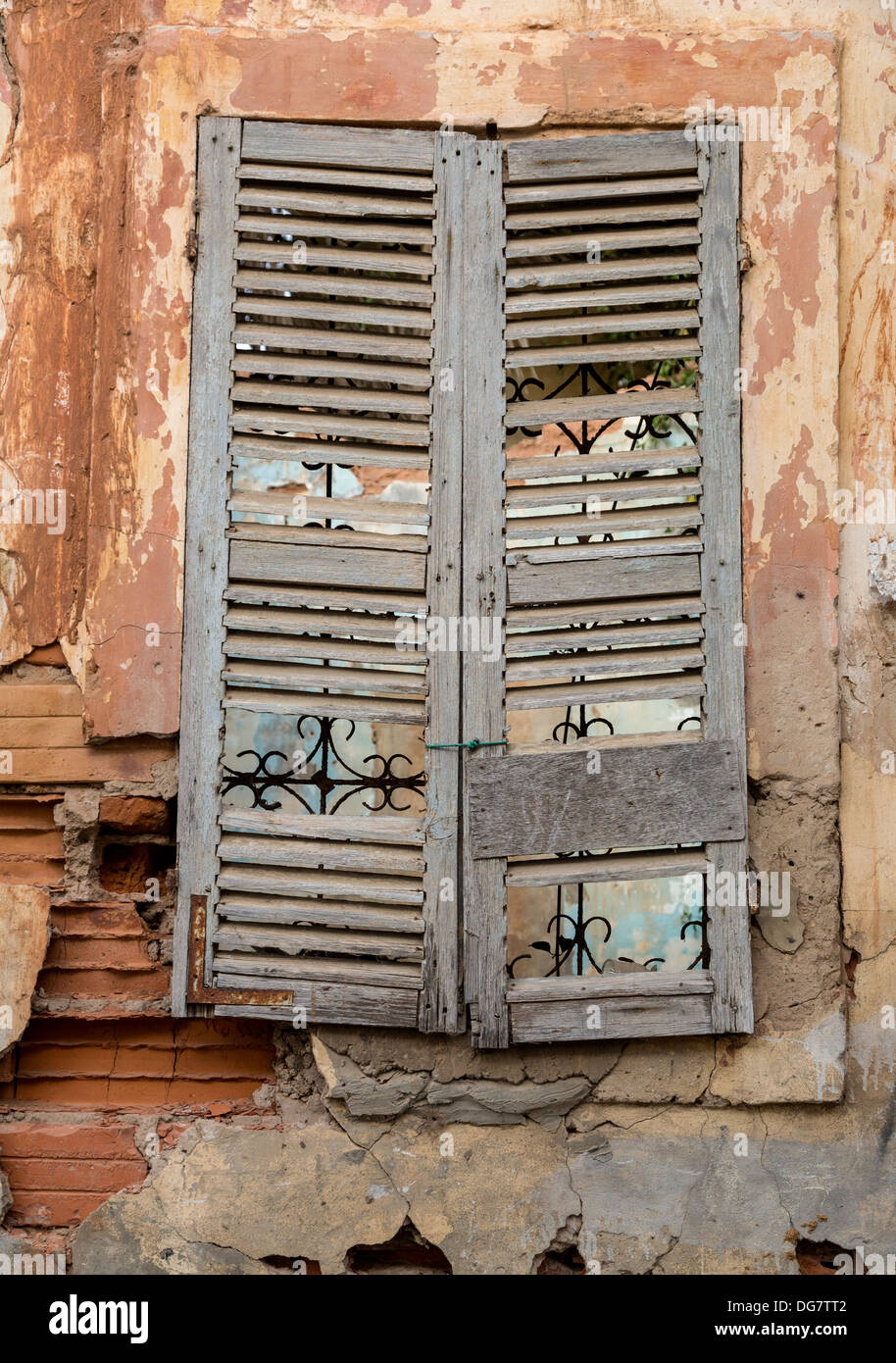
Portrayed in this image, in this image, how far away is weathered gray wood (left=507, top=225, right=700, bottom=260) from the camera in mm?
3512

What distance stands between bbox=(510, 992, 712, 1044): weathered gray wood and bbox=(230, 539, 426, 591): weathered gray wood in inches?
49.0

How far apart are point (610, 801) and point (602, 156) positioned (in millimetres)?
1862

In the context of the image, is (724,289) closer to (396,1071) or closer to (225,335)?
(225,335)

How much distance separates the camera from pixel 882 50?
3605mm

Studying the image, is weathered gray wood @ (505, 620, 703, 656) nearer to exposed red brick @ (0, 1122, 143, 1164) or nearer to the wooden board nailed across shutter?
the wooden board nailed across shutter

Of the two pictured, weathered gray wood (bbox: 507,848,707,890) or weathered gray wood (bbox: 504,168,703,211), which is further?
weathered gray wood (bbox: 504,168,703,211)

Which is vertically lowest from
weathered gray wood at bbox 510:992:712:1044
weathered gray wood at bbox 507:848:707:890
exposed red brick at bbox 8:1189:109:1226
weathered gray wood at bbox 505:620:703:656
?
exposed red brick at bbox 8:1189:109:1226

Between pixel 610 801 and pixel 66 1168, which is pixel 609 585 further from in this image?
pixel 66 1168

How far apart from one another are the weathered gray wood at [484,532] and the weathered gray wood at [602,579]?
7 centimetres

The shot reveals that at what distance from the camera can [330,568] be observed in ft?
11.5

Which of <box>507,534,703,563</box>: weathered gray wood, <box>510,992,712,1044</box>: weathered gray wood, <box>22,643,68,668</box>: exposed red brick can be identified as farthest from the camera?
<box>22,643,68,668</box>: exposed red brick

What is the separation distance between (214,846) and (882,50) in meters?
3.05

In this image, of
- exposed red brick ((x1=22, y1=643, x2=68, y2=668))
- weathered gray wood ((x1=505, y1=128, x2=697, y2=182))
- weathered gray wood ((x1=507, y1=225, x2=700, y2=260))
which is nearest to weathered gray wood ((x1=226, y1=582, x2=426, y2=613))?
exposed red brick ((x1=22, y1=643, x2=68, y2=668))

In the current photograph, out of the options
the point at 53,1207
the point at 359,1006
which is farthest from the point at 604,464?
the point at 53,1207
